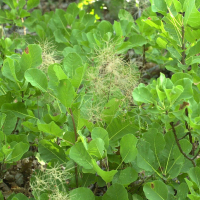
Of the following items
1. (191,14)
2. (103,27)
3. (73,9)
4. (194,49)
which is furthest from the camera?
(73,9)

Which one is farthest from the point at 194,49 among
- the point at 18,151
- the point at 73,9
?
the point at 73,9

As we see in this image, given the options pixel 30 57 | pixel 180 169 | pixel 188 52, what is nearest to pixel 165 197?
pixel 180 169

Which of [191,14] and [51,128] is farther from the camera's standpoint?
[191,14]

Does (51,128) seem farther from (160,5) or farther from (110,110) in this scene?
(160,5)

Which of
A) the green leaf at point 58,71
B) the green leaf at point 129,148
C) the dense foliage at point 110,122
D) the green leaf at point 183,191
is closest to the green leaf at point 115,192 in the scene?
the dense foliage at point 110,122

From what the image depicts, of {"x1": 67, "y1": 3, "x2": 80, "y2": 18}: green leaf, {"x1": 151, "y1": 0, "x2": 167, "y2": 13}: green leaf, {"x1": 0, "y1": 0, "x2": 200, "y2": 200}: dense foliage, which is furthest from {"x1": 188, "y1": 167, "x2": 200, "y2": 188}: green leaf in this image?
{"x1": 67, "y1": 3, "x2": 80, "y2": 18}: green leaf

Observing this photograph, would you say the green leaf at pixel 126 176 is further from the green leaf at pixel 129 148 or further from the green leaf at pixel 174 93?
the green leaf at pixel 174 93

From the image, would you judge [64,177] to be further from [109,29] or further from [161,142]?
[109,29]

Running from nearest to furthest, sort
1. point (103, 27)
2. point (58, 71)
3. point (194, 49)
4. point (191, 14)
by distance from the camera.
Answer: point (58, 71) → point (191, 14) → point (194, 49) → point (103, 27)
